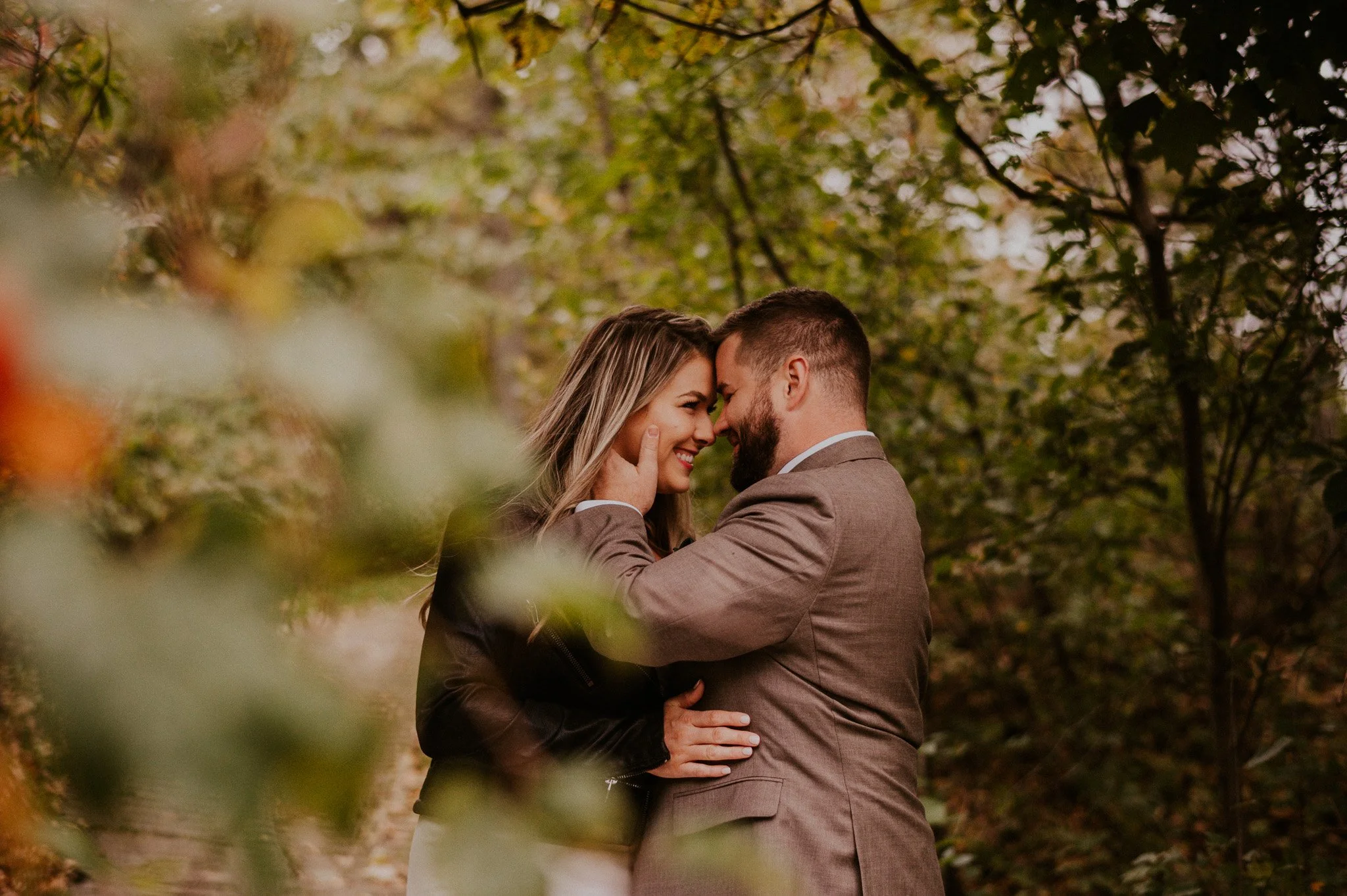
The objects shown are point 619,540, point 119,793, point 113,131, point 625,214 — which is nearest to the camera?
point 119,793

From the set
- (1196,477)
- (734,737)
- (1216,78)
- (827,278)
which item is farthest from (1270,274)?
(734,737)

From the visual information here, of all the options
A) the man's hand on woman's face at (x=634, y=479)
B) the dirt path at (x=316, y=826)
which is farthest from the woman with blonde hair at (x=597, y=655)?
the dirt path at (x=316, y=826)

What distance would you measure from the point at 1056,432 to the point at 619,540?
2671 millimetres

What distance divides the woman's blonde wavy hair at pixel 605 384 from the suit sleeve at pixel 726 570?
45cm

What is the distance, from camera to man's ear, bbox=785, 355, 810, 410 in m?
2.68

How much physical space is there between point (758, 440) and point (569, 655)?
86 cm

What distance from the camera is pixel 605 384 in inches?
107

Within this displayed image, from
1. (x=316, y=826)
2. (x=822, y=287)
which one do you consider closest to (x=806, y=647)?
(x=316, y=826)

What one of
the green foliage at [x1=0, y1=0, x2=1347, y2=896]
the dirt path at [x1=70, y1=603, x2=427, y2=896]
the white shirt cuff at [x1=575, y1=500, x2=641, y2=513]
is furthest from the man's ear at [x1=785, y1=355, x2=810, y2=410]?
the dirt path at [x1=70, y1=603, x2=427, y2=896]

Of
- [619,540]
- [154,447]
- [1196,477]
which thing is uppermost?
[1196,477]

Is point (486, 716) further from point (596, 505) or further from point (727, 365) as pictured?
point (727, 365)

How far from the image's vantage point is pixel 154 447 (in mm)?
792

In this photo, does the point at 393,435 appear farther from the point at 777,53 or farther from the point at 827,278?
the point at 777,53

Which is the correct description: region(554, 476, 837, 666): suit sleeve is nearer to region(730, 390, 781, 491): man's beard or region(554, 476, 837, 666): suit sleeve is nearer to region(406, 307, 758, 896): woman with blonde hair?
region(406, 307, 758, 896): woman with blonde hair
